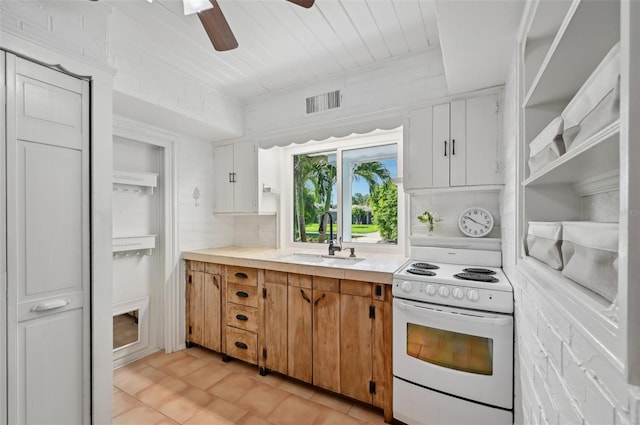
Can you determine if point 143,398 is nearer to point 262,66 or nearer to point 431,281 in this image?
point 431,281

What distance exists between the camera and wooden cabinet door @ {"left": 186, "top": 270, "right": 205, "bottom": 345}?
282cm

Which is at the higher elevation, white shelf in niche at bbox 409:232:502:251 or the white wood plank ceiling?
the white wood plank ceiling

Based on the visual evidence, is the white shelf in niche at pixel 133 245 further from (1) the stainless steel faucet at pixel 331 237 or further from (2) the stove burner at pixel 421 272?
(2) the stove burner at pixel 421 272

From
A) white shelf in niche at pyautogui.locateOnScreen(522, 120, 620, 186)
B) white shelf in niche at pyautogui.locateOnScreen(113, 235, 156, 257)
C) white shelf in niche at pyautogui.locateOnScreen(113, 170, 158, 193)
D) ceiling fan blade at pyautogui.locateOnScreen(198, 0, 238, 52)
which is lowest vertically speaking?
white shelf in niche at pyautogui.locateOnScreen(113, 235, 156, 257)

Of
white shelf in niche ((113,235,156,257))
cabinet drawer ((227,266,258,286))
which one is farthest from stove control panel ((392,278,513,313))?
white shelf in niche ((113,235,156,257))

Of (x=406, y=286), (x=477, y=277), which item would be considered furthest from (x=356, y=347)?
(x=477, y=277)

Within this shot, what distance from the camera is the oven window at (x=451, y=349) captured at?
5.25 ft

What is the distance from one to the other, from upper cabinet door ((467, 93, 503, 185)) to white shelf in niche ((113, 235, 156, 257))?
2834 mm

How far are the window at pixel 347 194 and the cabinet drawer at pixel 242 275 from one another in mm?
843

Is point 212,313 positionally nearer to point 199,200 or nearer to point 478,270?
point 199,200

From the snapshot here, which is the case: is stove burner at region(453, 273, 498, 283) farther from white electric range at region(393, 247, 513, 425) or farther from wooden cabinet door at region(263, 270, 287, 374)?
wooden cabinet door at region(263, 270, 287, 374)

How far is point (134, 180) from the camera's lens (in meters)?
2.59

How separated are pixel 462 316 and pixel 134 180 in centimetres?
281

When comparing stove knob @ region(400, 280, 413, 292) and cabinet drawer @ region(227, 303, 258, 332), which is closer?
stove knob @ region(400, 280, 413, 292)
